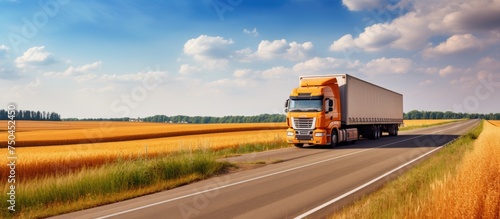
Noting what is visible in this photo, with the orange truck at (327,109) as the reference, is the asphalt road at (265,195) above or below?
below

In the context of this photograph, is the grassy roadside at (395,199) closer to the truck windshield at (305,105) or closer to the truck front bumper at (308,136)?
the truck front bumper at (308,136)

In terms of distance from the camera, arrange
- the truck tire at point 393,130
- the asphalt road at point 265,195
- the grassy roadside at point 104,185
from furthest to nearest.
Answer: the truck tire at point 393,130 < the grassy roadside at point 104,185 < the asphalt road at point 265,195

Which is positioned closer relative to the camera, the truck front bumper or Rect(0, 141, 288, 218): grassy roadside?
Rect(0, 141, 288, 218): grassy roadside

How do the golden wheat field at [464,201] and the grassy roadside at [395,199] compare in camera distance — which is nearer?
the golden wheat field at [464,201]

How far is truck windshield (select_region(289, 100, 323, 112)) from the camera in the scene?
2296cm

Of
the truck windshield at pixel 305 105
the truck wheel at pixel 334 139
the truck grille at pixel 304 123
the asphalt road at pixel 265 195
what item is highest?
the truck windshield at pixel 305 105

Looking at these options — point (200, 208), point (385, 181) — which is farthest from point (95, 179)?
point (385, 181)

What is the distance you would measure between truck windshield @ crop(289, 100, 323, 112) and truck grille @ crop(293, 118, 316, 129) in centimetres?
61

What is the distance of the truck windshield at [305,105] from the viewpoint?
23.0m

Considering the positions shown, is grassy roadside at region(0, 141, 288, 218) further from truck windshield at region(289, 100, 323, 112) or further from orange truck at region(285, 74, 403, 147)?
truck windshield at region(289, 100, 323, 112)

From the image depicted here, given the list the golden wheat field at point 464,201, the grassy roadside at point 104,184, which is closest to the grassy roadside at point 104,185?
the grassy roadside at point 104,184

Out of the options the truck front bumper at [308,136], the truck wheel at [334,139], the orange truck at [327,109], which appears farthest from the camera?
the truck wheel at [334,139]

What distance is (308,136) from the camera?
23.1m

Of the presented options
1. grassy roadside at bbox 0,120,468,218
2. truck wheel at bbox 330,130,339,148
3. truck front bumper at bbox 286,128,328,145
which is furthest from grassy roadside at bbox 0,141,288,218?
truck wheel at bbox 330,130,339,148
